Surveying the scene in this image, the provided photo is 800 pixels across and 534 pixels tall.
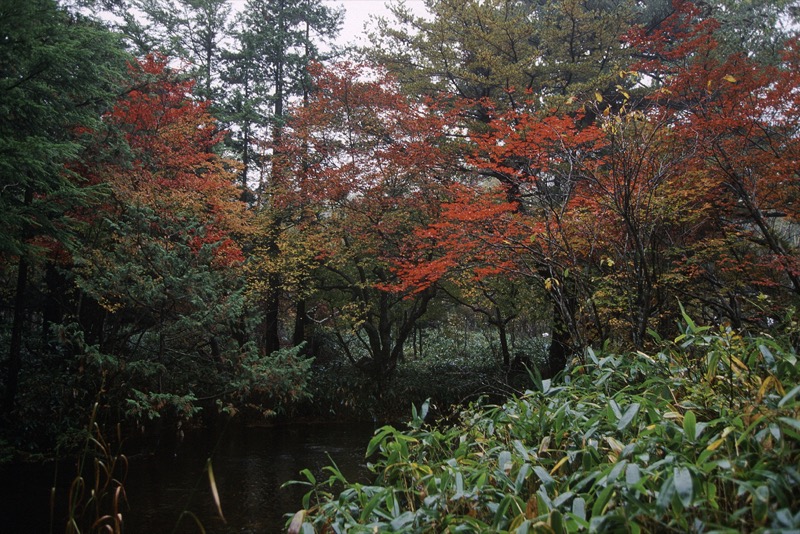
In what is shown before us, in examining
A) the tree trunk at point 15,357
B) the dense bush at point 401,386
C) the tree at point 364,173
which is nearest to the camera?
the tree trunk at point 15,357

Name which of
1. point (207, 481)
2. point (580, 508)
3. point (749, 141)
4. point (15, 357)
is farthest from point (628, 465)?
point (15, 357)

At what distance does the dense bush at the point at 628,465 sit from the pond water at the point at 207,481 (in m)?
2.06

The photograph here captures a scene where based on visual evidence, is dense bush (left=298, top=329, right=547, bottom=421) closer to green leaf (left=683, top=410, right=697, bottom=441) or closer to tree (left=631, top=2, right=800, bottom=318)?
tree (left=631, top=2, right=800, bottom=318)

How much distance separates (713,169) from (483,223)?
10.1 ft

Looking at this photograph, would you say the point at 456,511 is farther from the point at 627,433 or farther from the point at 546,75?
the point at 546,75

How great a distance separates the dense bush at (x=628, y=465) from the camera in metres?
1.66

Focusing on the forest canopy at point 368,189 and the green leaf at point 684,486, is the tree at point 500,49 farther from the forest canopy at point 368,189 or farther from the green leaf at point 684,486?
the green leaf at point 684,486

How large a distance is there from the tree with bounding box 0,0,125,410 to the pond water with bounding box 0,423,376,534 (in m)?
2.05

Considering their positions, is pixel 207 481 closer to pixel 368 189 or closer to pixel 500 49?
pixel 368 189

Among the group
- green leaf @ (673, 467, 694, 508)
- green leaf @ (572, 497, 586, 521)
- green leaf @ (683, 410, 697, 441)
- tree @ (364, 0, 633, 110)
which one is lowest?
green leaf @ (572, 497, 586, 521)

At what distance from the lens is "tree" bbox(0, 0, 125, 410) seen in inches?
221

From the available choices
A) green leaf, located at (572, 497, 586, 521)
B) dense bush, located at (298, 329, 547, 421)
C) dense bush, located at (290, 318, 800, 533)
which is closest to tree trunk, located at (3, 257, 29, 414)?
dense bush, located at (298, 329, 547, 421)

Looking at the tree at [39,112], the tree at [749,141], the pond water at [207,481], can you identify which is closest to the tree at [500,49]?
the tree at [749,141]

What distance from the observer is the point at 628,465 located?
71.2 inches
